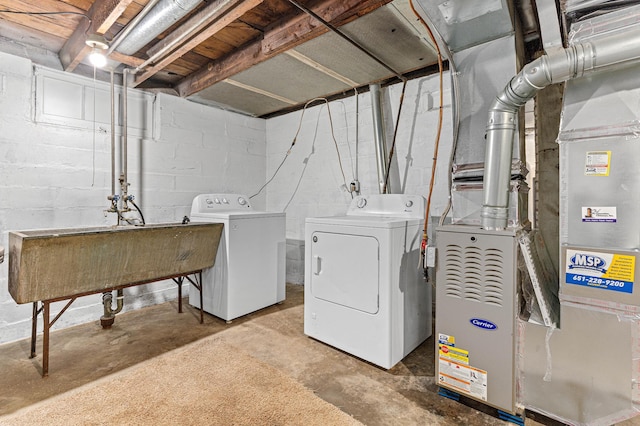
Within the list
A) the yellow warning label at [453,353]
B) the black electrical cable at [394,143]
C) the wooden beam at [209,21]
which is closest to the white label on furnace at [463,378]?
the yellow warning label at [453,353]

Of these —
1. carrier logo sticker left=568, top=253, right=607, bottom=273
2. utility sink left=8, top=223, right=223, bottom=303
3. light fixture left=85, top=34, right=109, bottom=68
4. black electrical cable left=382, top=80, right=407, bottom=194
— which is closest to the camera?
carrier logo sticker left=568, top=253, right=607, bottom=273

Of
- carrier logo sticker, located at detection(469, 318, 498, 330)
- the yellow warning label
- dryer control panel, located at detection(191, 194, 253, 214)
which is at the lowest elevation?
the yellow warning label

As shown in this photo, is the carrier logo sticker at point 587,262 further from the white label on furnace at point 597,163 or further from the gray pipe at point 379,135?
the gray pipe at point 379,135

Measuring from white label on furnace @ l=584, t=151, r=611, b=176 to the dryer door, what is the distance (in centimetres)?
106

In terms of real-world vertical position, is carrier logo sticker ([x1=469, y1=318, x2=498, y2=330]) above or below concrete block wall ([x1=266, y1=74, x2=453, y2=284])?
below

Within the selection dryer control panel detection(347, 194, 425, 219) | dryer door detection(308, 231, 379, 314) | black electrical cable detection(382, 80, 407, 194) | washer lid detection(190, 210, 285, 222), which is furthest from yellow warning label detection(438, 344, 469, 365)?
washer lid detection(190, 210, 285, 222)

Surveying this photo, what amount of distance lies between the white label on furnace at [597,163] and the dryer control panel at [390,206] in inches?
42.5

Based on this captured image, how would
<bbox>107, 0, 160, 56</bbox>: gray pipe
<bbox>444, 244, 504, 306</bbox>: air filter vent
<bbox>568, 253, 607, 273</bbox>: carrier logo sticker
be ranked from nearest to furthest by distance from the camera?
<bbox>568, 253, 607, 273</bbox>: carrier logo sticker
<bbox>444, 244, 504, 306</bbox>: air filter vent
<bbox>107, 0, 160, 56</bbox>: gray pipe

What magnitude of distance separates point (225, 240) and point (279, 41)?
159 cm

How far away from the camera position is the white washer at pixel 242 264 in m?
2.62

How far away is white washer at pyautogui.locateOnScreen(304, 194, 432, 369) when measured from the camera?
1.89 meters

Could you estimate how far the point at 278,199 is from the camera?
12.9 ft

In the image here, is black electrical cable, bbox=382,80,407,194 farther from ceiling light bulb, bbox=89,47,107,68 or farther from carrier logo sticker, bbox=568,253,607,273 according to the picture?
ceiling light bulb, bbox=89,47,107,68

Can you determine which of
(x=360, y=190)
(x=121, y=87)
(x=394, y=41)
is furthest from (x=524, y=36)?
(x=121, y=87)
